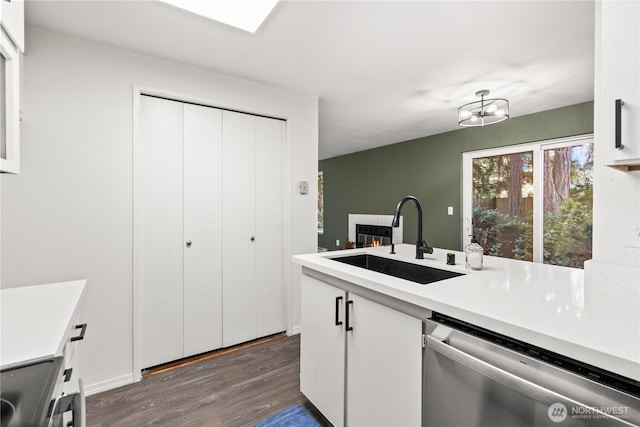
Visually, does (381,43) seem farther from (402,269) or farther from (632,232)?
(632,232)

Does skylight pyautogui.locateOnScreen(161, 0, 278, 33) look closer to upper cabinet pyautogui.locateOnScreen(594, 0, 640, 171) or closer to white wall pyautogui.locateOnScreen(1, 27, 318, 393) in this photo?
white wall pyautogui.locateOnScreen(1, 27, 318, 393)

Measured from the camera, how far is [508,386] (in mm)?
785

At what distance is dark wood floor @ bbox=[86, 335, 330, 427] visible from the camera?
1.70 meters

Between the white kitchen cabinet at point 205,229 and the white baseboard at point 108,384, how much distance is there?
0.45ft

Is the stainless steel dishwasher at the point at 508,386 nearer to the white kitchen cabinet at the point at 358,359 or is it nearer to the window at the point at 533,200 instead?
the white kitchen cabinet at the point at 358,359

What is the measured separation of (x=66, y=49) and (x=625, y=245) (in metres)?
3.18

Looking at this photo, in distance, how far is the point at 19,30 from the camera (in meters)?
1.11

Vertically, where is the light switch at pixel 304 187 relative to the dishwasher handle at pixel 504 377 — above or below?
above

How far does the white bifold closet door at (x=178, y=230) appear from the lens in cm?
218

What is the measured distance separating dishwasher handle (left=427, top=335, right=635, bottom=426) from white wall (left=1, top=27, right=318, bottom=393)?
2111 mm

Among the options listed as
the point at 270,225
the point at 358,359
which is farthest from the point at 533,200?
the point at 358,359

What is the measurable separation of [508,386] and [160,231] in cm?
229

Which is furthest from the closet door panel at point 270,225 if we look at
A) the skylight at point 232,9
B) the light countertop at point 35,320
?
the light countertop at point 35,320

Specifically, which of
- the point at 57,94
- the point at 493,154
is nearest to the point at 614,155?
the point at 57,94
